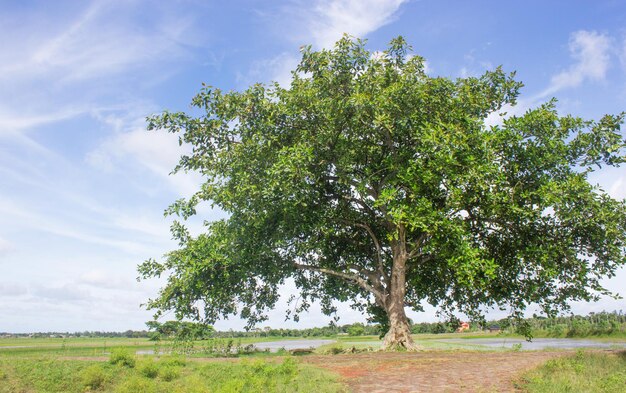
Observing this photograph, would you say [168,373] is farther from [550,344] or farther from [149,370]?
[550,344]

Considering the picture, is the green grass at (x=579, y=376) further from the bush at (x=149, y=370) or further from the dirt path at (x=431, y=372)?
the bush at (x=149, y=370)

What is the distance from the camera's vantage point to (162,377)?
15000 mm

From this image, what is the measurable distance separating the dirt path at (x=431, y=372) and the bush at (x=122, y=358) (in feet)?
22.6

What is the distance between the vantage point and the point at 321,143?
22.8 m

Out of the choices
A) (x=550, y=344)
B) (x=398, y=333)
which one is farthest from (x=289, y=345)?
(x=398, y=333)

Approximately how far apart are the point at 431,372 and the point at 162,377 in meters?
8.51

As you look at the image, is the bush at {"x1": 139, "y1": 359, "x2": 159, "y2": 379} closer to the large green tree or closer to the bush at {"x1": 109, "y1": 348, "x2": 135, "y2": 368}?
the bush at {"x1": 109, "y1": 348, "x2": 135, "y2": 368}

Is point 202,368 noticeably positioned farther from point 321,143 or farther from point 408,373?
point 321,143

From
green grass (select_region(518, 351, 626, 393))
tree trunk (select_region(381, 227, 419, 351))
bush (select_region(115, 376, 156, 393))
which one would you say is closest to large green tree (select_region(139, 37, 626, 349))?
tree trunk (select_region(381, 227, 419, 351))

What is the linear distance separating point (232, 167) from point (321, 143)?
4.90 m

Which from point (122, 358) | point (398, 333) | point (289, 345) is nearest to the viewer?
point (122, 358)

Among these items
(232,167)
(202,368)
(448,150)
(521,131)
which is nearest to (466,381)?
(202,368)

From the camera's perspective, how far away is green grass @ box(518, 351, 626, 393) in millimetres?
11750

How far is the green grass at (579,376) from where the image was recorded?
38.5 feet
